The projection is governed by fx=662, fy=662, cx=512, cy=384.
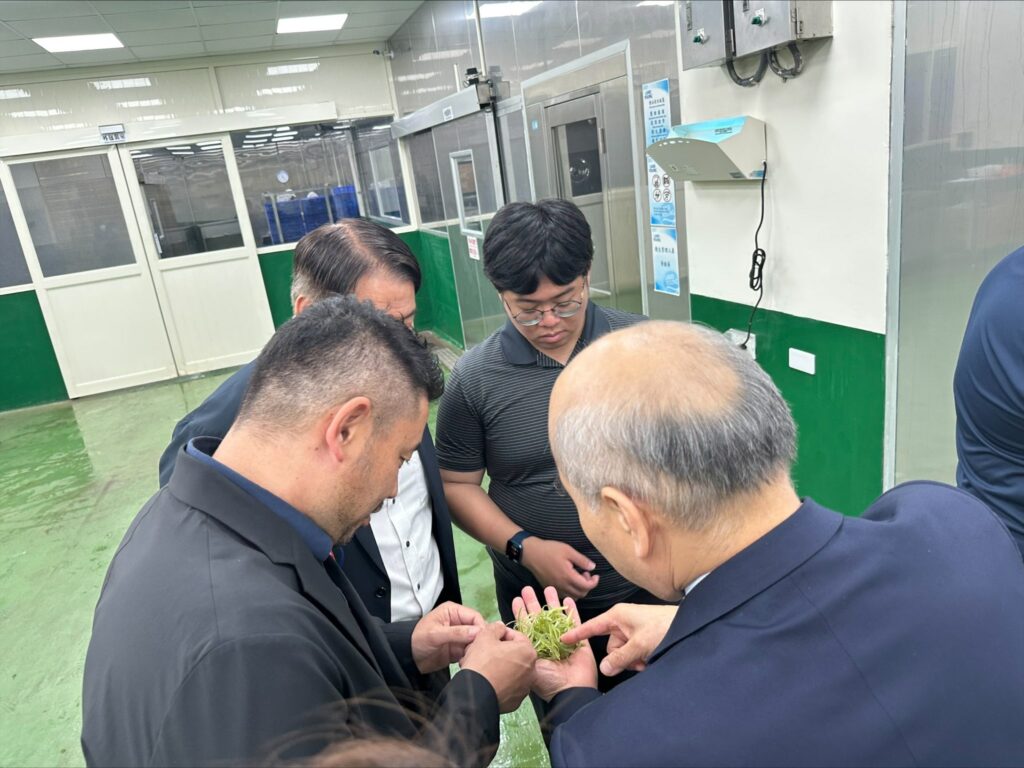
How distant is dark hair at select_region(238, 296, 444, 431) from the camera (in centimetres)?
98

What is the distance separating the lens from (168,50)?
653 centimetres

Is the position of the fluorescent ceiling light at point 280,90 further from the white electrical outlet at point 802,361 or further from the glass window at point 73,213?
the white electrical outlet at point 802,361

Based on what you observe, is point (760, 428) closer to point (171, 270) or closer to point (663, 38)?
point (663, 38)

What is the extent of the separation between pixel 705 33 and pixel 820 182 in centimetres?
69

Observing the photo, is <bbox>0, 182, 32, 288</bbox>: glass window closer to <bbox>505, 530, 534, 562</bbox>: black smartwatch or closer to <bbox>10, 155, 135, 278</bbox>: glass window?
<bbox>10, 155, 135, 278</bbox>: glass window

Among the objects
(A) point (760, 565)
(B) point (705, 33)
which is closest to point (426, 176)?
(B) point (705, 33)

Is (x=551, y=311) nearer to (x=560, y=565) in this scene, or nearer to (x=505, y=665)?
(x=560, y=565)

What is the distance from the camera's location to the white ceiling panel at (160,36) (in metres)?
5.89

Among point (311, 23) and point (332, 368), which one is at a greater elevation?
point (311, 23)

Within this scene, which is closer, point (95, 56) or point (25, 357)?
point (95, 56)

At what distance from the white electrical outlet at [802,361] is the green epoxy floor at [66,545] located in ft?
5.54

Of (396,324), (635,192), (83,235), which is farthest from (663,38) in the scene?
(83,235)

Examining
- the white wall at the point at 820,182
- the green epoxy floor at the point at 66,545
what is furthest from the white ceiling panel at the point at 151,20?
the white wall at the point at 820,182

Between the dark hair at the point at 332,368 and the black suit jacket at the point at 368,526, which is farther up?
the dark hair at the point at 332,368
